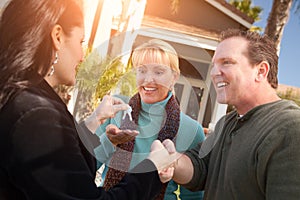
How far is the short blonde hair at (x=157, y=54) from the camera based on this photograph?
87 cm

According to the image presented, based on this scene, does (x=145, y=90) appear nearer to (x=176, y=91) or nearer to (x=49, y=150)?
(x=176, y=91)

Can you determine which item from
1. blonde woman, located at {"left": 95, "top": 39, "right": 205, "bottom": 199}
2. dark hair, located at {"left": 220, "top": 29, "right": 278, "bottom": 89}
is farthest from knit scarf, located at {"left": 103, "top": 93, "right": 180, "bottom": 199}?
dark hair, located at {"left": 220, "top": 29, "right": 278, "bottom": 89}

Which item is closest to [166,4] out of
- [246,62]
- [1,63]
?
[246,62]

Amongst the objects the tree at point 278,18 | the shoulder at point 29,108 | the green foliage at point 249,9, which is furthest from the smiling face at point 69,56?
the green foliage at point 249,9

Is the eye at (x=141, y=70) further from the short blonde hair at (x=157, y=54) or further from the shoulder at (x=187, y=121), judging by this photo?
the shoulder at (x=187, y=121)

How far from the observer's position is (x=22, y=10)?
0.78 meters

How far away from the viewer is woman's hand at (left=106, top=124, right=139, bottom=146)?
899mm

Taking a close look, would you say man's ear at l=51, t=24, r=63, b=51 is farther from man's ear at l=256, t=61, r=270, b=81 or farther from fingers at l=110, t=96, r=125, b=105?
man's ear at l=256, t=61, r=270, b=81

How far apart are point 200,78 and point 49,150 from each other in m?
0.35

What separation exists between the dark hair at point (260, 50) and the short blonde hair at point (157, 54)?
0.35m

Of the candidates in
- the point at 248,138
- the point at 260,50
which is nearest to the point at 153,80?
the point at 248,138

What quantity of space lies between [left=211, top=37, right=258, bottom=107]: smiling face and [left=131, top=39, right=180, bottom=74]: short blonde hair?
0.20m

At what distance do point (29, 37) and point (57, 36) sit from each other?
52 millimetres

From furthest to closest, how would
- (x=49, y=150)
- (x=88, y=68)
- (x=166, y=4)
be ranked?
(x=166, y=4), (x=88, y=68), (x=49, y=150)
